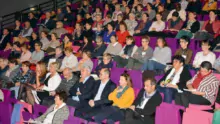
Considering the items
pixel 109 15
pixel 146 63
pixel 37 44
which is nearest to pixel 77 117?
pixel 146 63

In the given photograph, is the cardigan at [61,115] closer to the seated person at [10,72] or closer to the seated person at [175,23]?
the seated person at [10,72]

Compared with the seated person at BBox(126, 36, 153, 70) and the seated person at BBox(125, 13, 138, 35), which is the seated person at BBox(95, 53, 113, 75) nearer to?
the seated person at BBox(126, 36, 153, 70)

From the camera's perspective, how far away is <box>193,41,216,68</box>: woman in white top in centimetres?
452

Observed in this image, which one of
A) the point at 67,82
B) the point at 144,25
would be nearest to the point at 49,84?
the point at 67,82

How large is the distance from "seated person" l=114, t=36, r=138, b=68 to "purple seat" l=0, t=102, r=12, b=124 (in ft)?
5.94

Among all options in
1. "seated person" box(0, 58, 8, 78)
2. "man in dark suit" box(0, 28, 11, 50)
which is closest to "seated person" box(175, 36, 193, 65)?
"seated person" box(0, 58, 8, 78)

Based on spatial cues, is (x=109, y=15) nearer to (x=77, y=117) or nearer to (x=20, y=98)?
(x=20, y=98)

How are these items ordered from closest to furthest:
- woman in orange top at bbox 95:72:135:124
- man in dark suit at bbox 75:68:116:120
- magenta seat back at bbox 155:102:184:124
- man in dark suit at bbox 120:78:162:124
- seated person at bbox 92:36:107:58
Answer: magenta seat back at bbox 155:102:184:124
man in dark suit at bbox 120:78:162:124
woman in orange top at bbox 95:72:135:124
man in dark suit at bbox 75:68:116:120
seated person at bbox 92:36:107:58

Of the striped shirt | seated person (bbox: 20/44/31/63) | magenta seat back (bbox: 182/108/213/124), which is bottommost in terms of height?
magenta seat back (bbox: 182/108/213/124)

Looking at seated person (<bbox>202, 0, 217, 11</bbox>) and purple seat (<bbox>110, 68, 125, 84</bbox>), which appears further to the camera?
seated person (<bbox>202, 0, 217, 11</bbox>)

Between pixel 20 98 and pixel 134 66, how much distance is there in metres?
1.70

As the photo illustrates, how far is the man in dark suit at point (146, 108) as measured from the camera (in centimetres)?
336

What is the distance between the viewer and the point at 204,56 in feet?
15.1

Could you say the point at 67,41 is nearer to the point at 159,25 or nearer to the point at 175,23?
the point at 159,25
